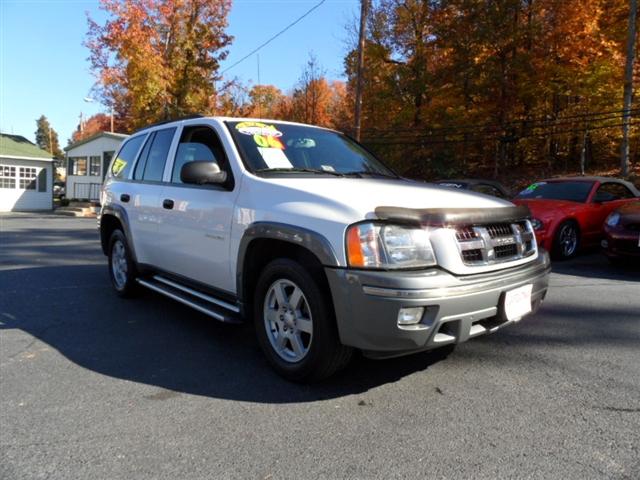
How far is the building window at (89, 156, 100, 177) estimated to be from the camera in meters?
29.3

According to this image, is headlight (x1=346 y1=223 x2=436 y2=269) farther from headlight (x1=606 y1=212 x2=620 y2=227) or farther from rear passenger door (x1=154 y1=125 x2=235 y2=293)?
headlight (x1=606 y1=212 x2=620 y2=227)

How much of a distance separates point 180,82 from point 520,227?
2485cm

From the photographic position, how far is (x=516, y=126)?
2122cm

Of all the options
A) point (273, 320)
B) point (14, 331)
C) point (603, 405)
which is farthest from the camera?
point (14, 331)

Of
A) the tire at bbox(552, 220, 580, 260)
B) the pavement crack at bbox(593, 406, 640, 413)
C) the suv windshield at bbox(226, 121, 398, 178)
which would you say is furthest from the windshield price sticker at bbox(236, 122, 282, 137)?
the tire at bbox(552, 220, 580, 260)

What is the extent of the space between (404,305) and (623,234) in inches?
229

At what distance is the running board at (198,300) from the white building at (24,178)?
28.4 meters

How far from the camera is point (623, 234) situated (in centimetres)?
704

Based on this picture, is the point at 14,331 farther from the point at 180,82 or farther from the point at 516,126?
the point at 180,82

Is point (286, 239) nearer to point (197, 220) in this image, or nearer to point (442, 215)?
point (442, 215)

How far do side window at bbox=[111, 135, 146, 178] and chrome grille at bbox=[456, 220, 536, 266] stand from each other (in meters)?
3.99

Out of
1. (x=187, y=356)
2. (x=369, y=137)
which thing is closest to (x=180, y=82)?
(x=369, y=137)

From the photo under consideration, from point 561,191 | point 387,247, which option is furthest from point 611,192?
point 387,247

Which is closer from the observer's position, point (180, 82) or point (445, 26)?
point (445, 26)
